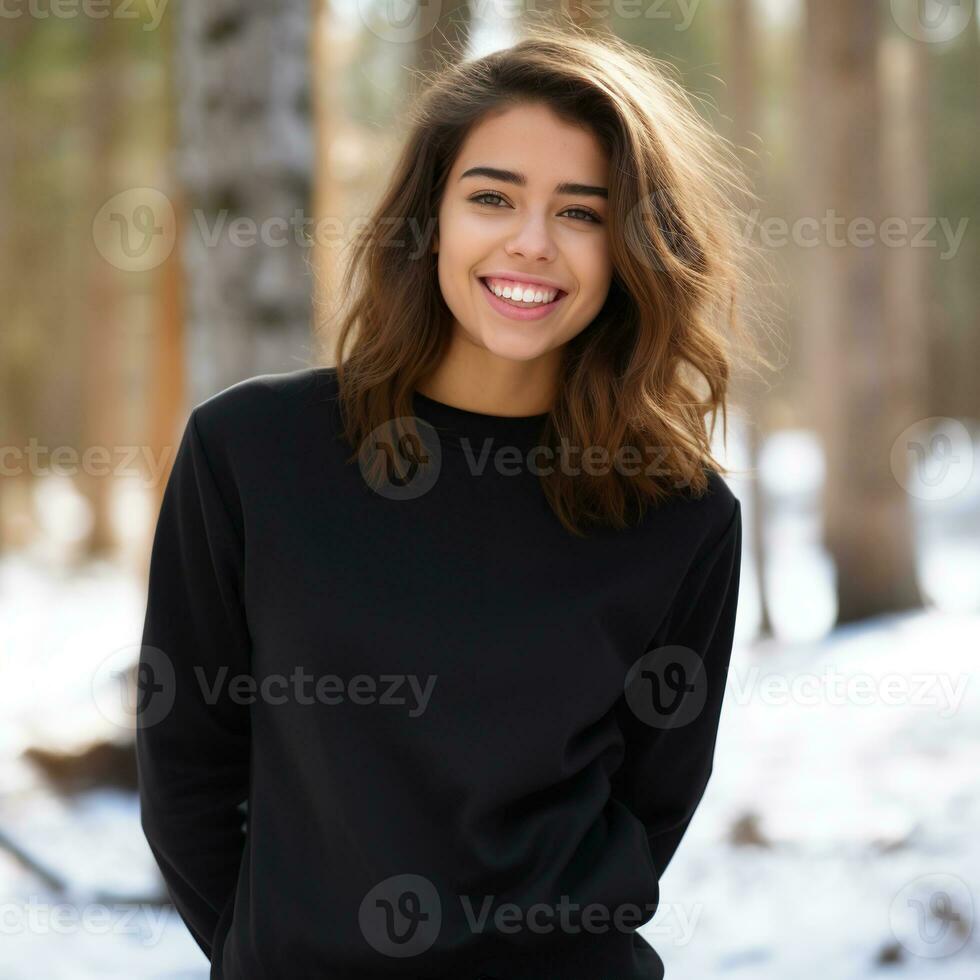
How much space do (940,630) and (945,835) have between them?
3345mm

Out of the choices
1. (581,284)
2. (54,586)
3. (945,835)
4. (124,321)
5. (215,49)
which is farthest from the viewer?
(124,321)

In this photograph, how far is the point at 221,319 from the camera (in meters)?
3.68

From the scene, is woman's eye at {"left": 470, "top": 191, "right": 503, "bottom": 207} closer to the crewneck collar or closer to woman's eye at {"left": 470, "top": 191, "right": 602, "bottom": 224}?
woman's eye at {"left": 470, "top": 191, "right": 602, "bottom": 224}

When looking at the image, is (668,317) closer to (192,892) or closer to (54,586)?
(192,892)

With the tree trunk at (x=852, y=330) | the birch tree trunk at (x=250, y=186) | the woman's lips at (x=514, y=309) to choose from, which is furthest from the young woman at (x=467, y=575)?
the tree trunk at (x=852, y=330)

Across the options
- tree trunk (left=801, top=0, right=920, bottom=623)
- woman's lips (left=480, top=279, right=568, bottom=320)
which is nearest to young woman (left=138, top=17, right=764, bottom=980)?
woman's lips (left=480, top=279, right=568, bottom=320)

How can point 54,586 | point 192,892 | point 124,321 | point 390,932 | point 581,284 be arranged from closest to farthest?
point 390,932 < point 581,284 < point 192,892 < point 54,586 < point 124,321

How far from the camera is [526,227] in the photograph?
6.06 feet

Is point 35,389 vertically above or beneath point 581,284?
beneath

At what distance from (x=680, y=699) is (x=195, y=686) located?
84 centimetres

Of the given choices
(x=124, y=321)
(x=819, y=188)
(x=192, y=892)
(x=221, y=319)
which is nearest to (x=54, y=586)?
(x=124, y=321)

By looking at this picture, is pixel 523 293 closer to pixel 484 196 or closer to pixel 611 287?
pixel 484 196

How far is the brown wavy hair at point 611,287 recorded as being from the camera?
75.9 inches

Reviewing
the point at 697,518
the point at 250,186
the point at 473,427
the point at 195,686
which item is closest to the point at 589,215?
the point at 473,427
